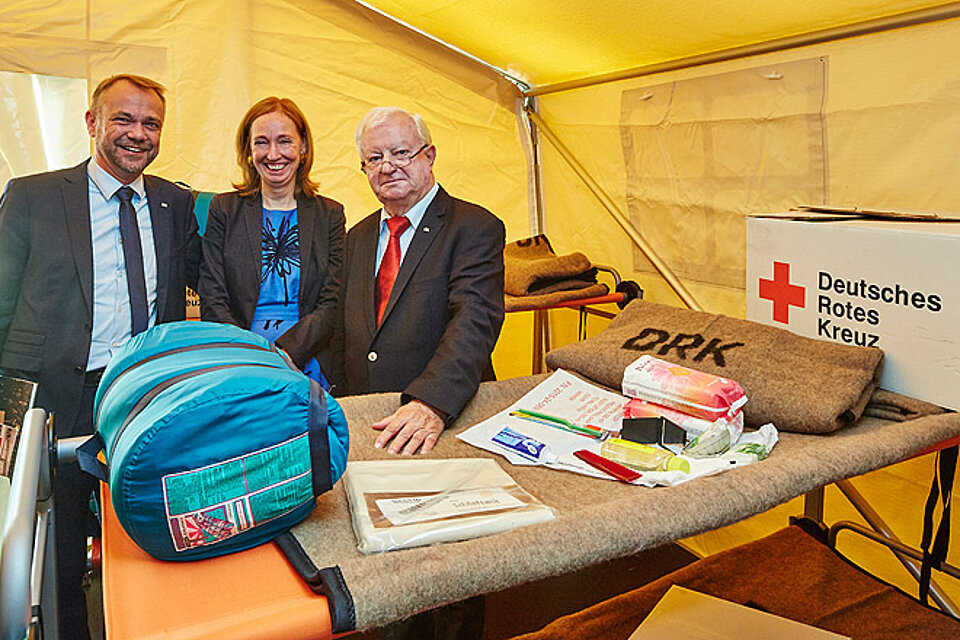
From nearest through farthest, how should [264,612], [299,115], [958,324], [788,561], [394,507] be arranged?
1. [264,612]
2. [394,507]
3. [958,324]
4. [788,561]
5. [299,115]

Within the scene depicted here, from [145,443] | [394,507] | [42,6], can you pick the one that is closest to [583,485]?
[394,507]

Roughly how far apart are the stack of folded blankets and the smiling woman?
694 mm

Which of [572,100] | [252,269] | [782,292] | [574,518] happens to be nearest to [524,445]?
[574,518]

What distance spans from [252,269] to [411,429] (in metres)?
0.74

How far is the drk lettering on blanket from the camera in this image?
1.20m

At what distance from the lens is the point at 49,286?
4.76 feet

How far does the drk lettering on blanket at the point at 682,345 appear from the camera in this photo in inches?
47.4

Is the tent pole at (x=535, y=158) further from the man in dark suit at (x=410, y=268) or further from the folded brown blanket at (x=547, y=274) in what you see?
the man in dark suit at (x=410, y=268)

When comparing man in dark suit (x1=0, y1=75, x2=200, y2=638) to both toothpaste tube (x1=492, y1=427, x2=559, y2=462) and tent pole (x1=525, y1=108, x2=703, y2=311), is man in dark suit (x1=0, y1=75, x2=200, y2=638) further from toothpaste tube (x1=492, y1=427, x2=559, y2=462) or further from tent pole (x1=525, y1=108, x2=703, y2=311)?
tent pole (x1=525, y1=108, x2=703, y2=311)

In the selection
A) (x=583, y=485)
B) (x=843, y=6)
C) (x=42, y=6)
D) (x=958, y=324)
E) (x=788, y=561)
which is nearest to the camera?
(x=583, y=485)

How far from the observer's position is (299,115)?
1.73m

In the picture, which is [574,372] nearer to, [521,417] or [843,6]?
[521,417]

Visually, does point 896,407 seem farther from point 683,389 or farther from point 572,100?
point 572,100

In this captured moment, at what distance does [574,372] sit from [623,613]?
39 centimetres
